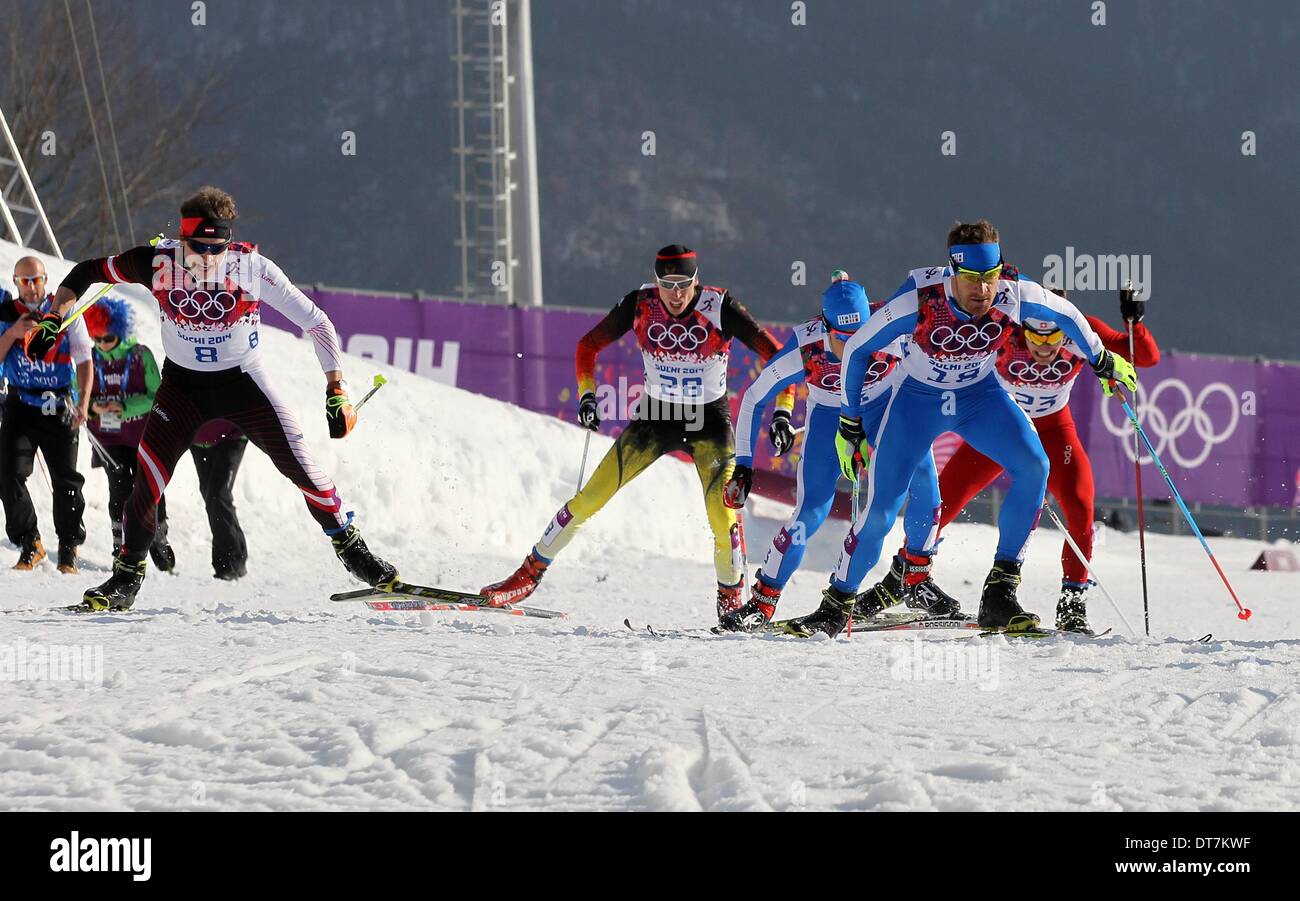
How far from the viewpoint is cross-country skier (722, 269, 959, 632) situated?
26.9 ft

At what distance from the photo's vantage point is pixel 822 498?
331 inches

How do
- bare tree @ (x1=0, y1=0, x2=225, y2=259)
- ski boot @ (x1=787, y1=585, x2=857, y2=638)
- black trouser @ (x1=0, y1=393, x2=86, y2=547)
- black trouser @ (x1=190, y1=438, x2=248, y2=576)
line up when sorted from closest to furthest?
ski boot @ (x1=787, y1=585, x2=857, y2=638) < black trouser @ (x1=0, y1=393, x2=86, y2=547) < black trouser @ (x1=190, y1=438, x2=248, y2=576) < bare tree @ (x1=0, y1=0, x2=225, y2=259)

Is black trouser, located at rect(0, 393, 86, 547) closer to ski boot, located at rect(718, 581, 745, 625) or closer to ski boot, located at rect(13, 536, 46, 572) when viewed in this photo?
ski boot, located at rect(13, 536, 46, 572)

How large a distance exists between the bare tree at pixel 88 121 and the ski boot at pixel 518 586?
74.7 ft

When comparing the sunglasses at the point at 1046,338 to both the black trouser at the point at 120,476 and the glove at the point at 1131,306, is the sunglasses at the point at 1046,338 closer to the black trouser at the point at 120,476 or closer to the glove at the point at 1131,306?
the glove at the point at 1131,306

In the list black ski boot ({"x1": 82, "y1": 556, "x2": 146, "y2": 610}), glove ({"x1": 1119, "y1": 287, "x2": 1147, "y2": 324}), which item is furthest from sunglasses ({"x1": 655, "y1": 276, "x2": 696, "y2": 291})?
black ski boot ({"x1": 82, "y1": 556, "x2": 146, "y2": 610})

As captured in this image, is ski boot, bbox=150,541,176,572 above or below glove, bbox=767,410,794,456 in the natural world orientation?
below

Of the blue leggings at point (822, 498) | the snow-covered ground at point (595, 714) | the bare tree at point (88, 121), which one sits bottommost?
the snow-covered ground at point (595, 714)

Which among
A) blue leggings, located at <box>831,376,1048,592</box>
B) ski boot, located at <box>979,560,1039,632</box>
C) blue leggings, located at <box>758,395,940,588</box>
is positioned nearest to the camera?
blue leggings, located at <box>831,376,1048,592</box>

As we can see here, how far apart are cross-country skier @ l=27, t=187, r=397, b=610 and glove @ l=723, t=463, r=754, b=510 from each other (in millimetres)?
1870

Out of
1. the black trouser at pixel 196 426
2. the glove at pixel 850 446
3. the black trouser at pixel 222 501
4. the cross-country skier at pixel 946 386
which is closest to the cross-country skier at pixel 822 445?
the glove at pixel 850 446

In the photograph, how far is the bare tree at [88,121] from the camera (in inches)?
1199

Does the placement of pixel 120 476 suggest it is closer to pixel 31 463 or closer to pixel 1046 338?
pixel 31 463

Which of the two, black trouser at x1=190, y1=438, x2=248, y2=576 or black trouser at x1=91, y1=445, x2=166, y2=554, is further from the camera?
black trouser at x1=190, y1=438, x2=248, y2=576
